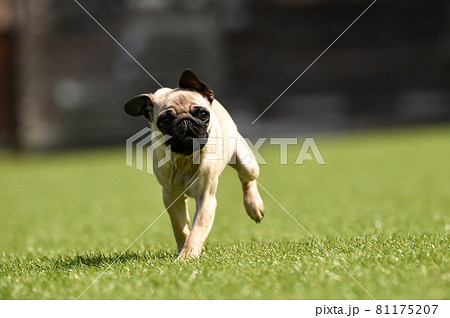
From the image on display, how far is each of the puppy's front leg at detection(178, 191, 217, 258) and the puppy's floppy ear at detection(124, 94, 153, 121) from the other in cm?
81

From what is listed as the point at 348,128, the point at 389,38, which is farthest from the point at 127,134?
the point at 389,38

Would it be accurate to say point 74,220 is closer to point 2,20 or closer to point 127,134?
point 127,134

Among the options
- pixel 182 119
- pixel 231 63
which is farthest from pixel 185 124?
pixel 231 63

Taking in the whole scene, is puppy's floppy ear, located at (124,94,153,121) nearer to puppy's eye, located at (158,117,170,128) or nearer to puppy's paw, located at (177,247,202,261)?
puppy's eye, located at (158,117,170,128)

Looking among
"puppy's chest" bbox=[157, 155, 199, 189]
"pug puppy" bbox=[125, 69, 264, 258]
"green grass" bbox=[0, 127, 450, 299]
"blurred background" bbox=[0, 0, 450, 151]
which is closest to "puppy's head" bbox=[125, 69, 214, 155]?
"pug puppy" bbox=[125, 69, 264, 258]

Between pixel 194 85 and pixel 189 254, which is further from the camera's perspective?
pixel 194 85

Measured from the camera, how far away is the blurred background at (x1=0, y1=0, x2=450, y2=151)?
28172 millimetres

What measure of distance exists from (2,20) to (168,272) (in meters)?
28.5

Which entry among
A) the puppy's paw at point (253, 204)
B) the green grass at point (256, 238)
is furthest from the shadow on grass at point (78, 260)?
the puppy's paw at point (253, 204)

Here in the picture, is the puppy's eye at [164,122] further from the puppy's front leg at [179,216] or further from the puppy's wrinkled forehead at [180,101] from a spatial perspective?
the puppy's front leg at [179,216]

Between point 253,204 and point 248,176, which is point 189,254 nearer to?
point 253,204

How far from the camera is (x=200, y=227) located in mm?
4664

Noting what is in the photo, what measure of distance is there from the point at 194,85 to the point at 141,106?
0.45m

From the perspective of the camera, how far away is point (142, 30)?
28.2 metres
